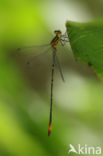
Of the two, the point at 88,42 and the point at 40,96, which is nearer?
the point at 88,42

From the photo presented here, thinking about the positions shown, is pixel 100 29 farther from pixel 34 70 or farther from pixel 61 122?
pixel 34 70

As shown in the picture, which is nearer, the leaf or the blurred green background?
the leaf

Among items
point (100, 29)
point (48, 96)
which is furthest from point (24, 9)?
point (100, 29)

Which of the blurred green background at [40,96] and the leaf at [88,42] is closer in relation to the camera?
the leaf at [88,42]

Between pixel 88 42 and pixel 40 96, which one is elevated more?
pixel 88 42
